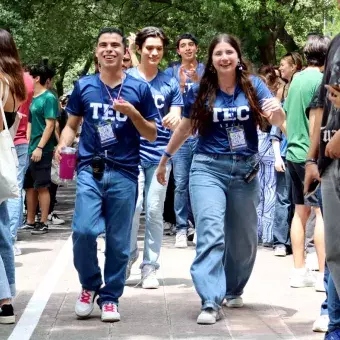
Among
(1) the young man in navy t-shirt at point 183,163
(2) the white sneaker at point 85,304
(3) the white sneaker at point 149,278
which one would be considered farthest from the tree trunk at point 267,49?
(2) the white sneaker at point 85,304

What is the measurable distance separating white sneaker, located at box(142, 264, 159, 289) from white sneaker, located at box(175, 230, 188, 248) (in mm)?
3357

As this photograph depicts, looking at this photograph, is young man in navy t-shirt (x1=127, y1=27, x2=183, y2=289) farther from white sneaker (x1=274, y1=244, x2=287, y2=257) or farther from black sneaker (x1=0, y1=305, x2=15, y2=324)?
white sneaker (x1=274, y1=244, x2=287, y2=257)

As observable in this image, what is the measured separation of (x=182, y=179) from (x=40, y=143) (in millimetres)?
1956

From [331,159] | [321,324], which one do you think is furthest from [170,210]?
[331,159]

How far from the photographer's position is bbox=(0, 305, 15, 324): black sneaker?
7645 millimetres

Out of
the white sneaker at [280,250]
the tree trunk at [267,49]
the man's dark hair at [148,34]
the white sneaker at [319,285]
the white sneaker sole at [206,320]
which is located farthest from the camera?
the tree trunk at [267,49]

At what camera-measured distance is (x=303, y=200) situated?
31.2 ft

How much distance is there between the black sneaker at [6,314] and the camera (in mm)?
7645

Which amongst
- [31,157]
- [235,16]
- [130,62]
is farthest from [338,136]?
[235,16]

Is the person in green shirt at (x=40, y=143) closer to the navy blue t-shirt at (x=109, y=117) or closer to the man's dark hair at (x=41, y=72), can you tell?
the man's dark hair at (x=41, y=72)

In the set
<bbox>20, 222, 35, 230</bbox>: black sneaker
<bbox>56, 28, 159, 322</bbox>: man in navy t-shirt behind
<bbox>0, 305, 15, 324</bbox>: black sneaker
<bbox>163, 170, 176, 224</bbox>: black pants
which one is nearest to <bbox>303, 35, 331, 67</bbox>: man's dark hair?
<bbox>56, 28, 159, 322</bbox>: man in navy t-shirt behind

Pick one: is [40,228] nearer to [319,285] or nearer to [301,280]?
[301,280]

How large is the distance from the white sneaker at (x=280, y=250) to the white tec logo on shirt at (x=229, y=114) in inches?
164

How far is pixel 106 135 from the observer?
764 cm
